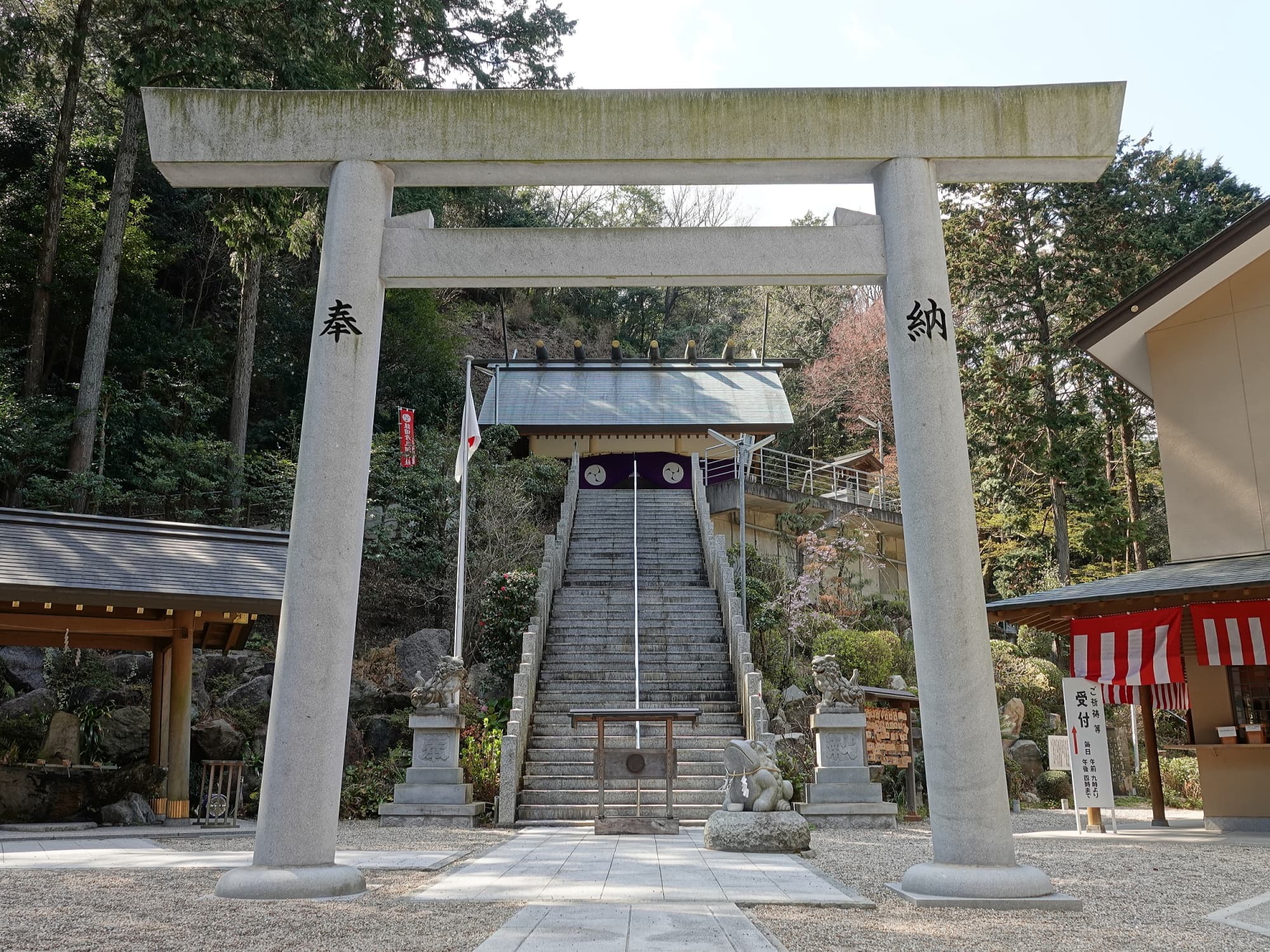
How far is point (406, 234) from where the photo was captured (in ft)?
23.9

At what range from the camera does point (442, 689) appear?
42.4ft

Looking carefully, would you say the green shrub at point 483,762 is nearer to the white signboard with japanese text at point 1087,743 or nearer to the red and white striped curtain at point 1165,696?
the white signboard with japanese text at point 1087,743

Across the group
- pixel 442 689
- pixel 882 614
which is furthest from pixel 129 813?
pixel 882 614

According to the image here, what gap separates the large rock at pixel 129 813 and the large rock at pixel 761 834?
296 inches

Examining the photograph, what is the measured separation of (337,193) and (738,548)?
1835cm

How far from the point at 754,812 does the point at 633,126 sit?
258 inches

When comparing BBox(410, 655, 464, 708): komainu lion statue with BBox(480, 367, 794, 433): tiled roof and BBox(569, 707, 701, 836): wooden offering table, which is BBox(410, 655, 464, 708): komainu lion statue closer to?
BBox(569, 707, 701, 836): wooden offering table

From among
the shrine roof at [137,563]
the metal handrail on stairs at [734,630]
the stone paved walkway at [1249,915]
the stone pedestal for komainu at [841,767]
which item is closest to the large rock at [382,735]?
the shrine roof at [137,563]

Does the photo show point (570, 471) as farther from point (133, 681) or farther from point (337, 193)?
point (337, 193)

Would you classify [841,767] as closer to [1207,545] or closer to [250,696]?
[1207,545]

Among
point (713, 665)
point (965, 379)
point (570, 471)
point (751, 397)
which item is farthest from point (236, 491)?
point (965, 379)

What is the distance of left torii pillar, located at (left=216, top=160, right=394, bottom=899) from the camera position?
20.4 feet

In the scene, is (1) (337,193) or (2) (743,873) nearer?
(1) (337,193)

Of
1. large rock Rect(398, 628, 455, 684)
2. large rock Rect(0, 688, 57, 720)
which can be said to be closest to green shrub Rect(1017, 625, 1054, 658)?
large rock Rect(398, 628, 455, 684)
